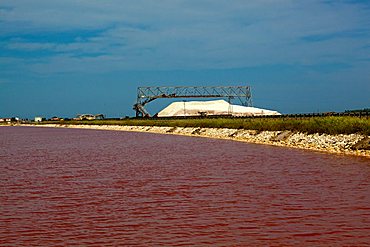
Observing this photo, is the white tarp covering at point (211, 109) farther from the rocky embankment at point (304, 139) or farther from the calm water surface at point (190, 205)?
the calm water surface at point (190, 205)

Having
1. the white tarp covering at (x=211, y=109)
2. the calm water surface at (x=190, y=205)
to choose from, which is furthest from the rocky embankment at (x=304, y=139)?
the white tarp covering at (x=211, y=109)

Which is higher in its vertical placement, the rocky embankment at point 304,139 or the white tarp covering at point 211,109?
the white tarp covering at point 211,109

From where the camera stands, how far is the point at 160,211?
1460 cm

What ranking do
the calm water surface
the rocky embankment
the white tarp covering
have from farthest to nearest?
the white tarp covering
the rocky embankment
the calm water surface

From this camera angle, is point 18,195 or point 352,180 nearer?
point 18,195

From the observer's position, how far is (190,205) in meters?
15.4

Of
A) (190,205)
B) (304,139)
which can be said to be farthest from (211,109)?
(190,205)

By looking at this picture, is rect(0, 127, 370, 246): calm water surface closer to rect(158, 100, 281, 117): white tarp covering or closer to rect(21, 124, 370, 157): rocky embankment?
rect(21, 124, 370, 157): rocky embankment

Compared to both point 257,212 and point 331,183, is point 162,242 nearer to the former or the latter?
point 257,212

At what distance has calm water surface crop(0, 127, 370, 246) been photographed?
11.8 metres

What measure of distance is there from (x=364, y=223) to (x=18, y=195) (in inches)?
424

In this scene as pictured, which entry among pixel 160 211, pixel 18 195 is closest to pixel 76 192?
pixel 18 195

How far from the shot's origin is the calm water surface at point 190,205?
1180cm

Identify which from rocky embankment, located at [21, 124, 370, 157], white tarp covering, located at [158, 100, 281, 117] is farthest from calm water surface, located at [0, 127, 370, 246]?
white tarp covering, located at [158, 100, 281, 117]
